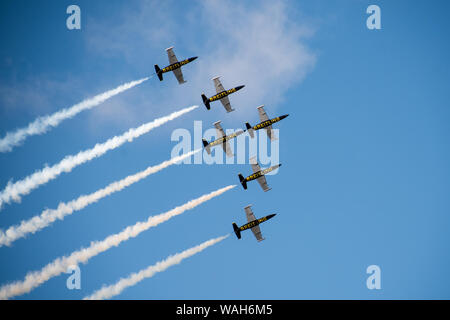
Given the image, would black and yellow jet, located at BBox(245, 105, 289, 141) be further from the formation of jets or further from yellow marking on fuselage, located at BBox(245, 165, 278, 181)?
yellow marking on fuselage, located at BBox(245, 165, 278, 181)

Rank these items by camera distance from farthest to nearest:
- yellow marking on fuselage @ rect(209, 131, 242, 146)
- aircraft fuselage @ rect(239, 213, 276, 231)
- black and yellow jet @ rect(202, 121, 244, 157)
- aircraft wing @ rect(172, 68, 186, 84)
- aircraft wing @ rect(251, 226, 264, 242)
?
yellow marking on fuselage @ rect(209, 131, 242, 146), aircraft wing @ rect(251, 226, 264, 242), black and yellow jet @ rect(202, 121, 244, 157), aircraft fuselage @ rect(239, 213, 276, 231), aircraft wing @ rect(172, 68, 186, 84)

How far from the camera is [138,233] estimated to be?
10831cm

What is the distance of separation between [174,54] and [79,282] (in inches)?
1853

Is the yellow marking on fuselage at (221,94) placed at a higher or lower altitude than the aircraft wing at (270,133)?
higher

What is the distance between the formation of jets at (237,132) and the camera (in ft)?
384

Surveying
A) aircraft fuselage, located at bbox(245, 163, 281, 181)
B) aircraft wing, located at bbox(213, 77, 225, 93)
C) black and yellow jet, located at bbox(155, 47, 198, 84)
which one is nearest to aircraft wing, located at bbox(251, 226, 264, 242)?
aircraft fuselage, located at bbox(245, 163, 281, 181)

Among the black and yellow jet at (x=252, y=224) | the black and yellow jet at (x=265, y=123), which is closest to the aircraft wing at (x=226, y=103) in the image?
the black and yellow jet at (x=265, y=123)

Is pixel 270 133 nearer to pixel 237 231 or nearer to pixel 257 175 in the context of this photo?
pixel 257 175

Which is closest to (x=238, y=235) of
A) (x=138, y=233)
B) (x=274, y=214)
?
(x=274, y=214)

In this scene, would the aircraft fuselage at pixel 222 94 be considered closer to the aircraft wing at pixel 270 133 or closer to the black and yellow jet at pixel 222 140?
the black and yellow jet at pixel 222 140

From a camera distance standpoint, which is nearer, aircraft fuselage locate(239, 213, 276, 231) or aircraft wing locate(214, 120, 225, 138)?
aircraft fuselage locate(239, 213, 276, 231)

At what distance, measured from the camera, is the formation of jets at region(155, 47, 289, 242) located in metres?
117

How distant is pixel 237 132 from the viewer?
12062cm
